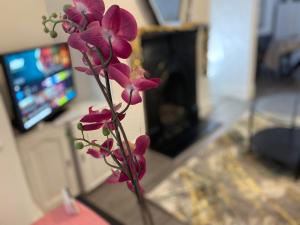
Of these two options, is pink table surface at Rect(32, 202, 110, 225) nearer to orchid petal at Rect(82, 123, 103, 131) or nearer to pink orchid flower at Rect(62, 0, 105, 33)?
orchid petal at Rect(82, 123, 103, 131)

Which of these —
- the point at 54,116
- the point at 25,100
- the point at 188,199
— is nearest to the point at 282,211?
the point at 188,199

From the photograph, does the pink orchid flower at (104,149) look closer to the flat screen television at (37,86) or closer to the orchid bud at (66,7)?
the orchid bud at (66,7)

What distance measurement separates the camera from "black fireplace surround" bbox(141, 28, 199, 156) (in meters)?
2.49

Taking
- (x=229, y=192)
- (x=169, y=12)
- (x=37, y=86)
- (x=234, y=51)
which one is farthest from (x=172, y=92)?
(x=37, y=86)

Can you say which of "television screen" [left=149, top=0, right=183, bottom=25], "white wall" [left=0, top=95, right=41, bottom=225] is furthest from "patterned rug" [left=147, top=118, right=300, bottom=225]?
"television screen" [left=149, top=0, right=183, bottom=25]

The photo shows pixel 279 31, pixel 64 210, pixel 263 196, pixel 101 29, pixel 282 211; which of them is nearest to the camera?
pixel 101 29

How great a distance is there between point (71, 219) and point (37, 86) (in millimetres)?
753

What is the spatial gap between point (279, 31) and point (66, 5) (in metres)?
5.31

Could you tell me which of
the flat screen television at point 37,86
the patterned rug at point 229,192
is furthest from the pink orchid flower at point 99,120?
the patterned rug at point 229,192

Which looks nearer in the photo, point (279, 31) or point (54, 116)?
point (54, 116)

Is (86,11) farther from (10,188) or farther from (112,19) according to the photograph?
(10,188)

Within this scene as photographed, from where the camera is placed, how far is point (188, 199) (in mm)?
1891

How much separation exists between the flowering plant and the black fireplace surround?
185 centimetres

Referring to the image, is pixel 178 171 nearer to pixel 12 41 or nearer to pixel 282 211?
pixel 282 211
